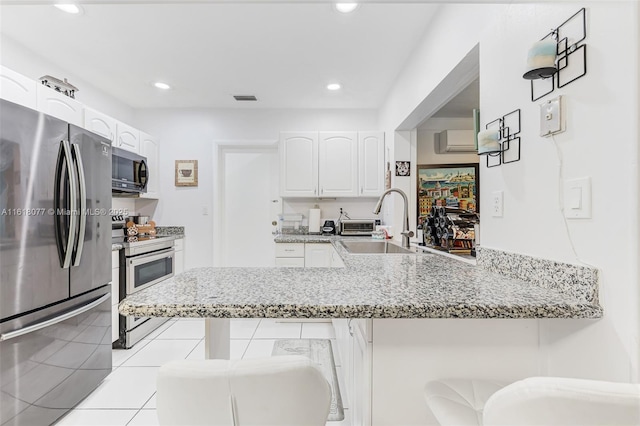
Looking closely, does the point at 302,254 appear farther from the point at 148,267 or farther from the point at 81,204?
the point at 81,204

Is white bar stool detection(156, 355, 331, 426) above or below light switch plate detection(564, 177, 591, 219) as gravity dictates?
below

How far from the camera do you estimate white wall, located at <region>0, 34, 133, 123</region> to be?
7.74ft

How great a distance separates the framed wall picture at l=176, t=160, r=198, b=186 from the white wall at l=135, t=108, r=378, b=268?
5cm

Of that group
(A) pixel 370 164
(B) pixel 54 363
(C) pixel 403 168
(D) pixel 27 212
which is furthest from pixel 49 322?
(A) pixel 370 164

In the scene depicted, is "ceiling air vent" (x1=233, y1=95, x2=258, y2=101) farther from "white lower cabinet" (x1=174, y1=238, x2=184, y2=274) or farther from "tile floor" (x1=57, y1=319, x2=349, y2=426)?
"tile floor" (x1=57, y1=319, x2=349, y2=426)

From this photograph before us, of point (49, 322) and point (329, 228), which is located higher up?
point (329, 228)

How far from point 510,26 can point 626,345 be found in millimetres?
1206

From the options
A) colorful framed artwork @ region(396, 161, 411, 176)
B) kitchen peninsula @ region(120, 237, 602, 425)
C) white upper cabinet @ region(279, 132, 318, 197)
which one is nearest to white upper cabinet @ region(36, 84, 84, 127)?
white upper cabinet @ region(279, 132, 318, 197)

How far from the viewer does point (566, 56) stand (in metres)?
0.98

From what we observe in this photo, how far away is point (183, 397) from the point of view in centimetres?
65

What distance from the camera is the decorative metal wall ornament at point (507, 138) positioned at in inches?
48.7

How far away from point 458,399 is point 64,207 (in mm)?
2114

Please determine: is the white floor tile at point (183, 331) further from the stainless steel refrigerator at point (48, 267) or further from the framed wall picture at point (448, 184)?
the framed wall picture at point (448, 184)

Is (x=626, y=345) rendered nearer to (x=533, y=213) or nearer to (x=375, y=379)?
(x=533, y=213)
